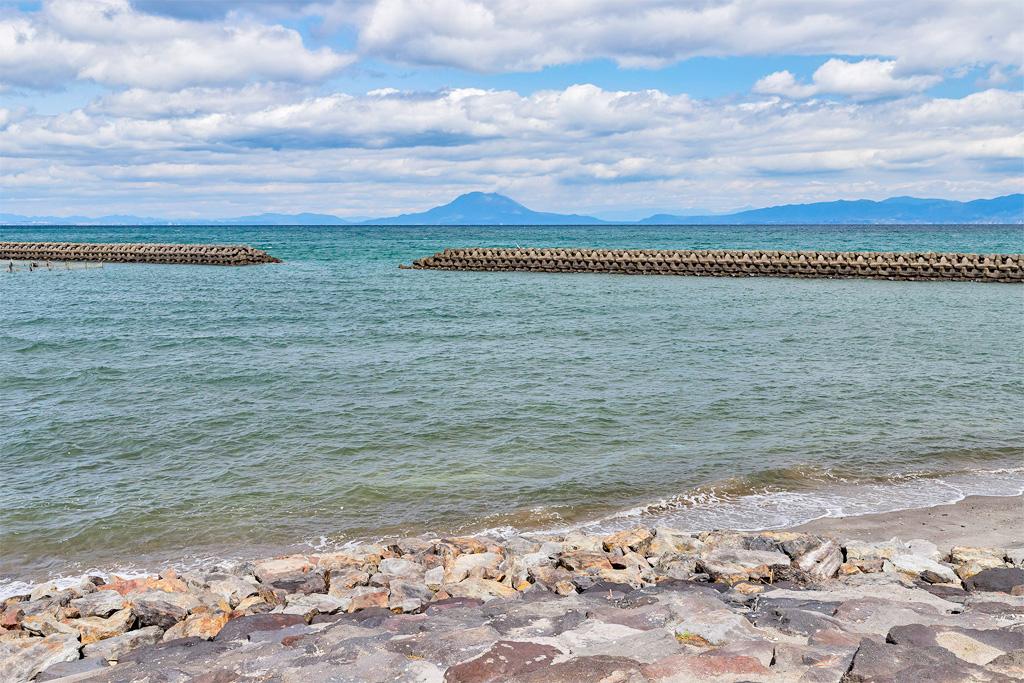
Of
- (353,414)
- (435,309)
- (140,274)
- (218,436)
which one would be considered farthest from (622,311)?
(140,274)

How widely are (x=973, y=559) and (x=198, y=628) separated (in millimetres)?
7650

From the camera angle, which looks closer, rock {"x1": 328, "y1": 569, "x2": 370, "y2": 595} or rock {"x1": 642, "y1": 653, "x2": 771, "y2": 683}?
rock {"x1": 642, "y1": 653, "x2": 771, "y2": 683}

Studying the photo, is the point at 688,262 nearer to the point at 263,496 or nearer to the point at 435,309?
the point at 435,309

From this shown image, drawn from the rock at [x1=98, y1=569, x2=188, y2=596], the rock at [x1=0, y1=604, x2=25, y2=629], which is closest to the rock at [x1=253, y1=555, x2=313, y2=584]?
the rock at [x1=98, y1=569, x2=188, y2=596]

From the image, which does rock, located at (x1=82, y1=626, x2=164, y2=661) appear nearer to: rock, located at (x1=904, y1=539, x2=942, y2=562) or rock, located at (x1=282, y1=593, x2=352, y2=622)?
rock, located at (x1=282, y1=593, x2=352, y2=622)

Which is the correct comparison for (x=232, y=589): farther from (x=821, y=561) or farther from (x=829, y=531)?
(x=829, y=531)

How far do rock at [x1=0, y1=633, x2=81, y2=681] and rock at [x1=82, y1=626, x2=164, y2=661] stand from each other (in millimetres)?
130

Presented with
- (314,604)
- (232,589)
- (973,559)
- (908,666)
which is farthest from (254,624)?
(973,559)

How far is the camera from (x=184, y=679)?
548 centimetres

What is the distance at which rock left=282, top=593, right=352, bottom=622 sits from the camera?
7.10 m

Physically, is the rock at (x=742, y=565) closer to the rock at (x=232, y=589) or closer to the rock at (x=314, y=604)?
the rock at (x=314, y=604)

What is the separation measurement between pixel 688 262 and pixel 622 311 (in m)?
25.2

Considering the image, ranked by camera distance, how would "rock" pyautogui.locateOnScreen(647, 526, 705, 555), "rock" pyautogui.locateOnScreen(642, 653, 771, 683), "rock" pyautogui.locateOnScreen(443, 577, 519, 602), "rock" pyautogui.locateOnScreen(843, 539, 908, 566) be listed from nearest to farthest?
"rock" pyautogui.locateOnScreen(642, 653, 771, 683) → "rock" pyautogui.locateOnScreen(443, 577, 519, 602) → "rock" pyautogui.locateOnScreen(843, 539, 908, 566) → "rock" pyautogui.locateOnScreen(647, 526, 705, 555)

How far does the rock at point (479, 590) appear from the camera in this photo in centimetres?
752
